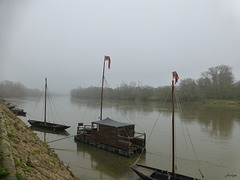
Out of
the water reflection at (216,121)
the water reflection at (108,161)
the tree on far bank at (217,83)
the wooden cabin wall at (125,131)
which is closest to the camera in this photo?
the water reflection at (108,161)

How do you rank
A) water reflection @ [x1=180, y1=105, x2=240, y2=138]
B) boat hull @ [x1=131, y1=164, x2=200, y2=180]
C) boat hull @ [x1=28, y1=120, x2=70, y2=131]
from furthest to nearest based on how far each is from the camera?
water reflection @ [x1=180, y1=105, x2=240, y2=138], boat hull @ [x1=28, y1=120, x2=70, y2=131], boat hull @ [x1=131, y1=164, x2=200, y2=180]

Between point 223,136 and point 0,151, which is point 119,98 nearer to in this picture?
point 223,136

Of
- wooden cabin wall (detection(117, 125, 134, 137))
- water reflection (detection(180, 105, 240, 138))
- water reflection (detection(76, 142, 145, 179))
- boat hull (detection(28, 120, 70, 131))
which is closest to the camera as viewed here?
water reflection (detection(76, 142, 145, 179))

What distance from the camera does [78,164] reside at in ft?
43.0

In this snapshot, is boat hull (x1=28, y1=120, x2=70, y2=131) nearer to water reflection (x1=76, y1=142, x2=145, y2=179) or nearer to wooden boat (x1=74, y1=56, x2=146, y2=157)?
water reflection (x1=76, y1=142, x2=145, y2=179)

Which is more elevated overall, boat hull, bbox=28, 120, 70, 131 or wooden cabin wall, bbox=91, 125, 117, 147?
wooden cabin wall, bbox=91, 125, 117, 147

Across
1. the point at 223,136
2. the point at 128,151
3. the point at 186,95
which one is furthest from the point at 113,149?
the point at 186,95

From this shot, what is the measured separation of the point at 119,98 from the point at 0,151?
115 metres

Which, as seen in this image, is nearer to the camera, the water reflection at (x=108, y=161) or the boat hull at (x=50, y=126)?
the water reflection at (x=108, y=161)

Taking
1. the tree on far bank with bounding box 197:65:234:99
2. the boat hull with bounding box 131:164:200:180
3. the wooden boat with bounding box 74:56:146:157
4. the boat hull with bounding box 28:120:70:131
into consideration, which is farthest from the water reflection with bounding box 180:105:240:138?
the tree on far bank with bounding box 197:65:234:99

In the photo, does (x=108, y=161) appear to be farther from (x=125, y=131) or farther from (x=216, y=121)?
(x=216, y=121)

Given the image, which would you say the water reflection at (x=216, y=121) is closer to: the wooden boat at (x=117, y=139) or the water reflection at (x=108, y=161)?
the wooden boat at (x=117, y=139)

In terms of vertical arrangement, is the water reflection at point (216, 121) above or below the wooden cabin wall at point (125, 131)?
below

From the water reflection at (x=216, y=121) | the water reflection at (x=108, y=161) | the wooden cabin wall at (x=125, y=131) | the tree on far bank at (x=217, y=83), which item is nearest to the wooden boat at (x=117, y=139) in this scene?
the wooden cabin wall at (x=125, y=131)
